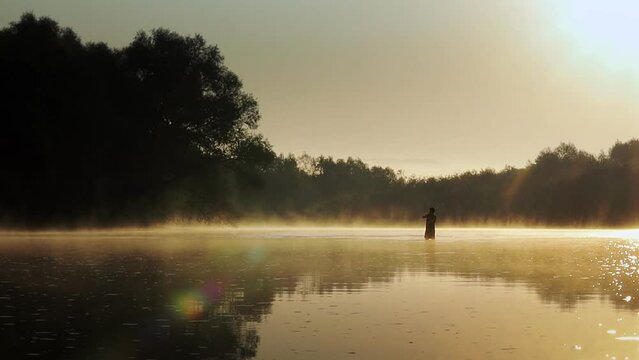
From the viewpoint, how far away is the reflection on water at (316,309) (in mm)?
14250

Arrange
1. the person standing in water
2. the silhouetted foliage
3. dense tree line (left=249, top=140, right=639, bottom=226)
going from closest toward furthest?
1. the person standing in water
2. the silhouetted foliage
3. dense tree line (left=249, top=140, right=639, bottom=226)

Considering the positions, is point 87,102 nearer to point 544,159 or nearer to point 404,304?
point 404,304

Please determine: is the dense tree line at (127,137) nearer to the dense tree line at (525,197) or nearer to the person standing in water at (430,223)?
the dense tree line at (525,197)

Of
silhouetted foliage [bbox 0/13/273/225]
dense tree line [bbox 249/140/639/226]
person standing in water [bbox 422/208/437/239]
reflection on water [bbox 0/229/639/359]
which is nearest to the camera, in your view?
reflection on water [bbox 0/229/639/359]

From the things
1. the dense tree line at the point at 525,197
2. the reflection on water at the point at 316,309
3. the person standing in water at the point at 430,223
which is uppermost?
the dense tree line at the point at 525,197

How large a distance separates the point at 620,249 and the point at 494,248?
5.34m

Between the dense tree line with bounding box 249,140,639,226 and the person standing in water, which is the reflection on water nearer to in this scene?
the person standing in water

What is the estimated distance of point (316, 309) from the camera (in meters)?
19.1

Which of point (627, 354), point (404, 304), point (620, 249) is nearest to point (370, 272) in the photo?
point (404, 304)

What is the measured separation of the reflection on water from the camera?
1425 cm

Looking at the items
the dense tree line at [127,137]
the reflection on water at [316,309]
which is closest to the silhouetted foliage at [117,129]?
the dense tree line at [127,137]

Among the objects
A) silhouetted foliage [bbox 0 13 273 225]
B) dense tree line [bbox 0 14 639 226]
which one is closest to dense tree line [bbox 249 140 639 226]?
dense tree line [bbox 0 14 639 226]

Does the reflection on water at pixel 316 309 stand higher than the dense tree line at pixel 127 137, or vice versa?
the dense tree line at pixel 127 137

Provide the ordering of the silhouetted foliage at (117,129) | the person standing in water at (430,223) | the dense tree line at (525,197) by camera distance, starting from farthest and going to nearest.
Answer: the dense tree line at (525,197) → the silhouetted foliage at (117,129) → the person standing in water at (430,223)
